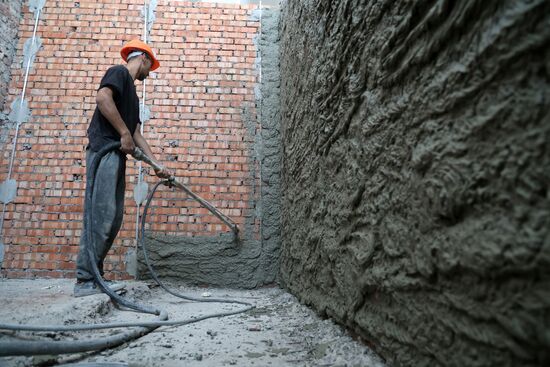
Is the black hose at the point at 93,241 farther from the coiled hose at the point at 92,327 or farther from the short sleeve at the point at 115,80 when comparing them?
the short sleeve at the point at 115,80

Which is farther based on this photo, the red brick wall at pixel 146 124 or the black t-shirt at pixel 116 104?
the red brick wall at pixel 146 124

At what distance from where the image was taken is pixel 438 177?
0.72m

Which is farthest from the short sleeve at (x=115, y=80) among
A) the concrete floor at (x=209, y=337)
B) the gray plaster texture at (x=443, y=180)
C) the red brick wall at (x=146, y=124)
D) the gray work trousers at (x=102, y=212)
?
the gray plaster texture at (x=443, y=180)

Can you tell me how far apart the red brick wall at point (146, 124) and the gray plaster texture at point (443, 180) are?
1.86 metres

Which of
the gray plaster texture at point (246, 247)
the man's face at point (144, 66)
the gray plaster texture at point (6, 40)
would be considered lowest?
the gray plaster texture at point (246, 247)

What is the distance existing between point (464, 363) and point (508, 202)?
1.03 feet

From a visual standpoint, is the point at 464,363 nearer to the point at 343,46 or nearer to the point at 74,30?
the point at 343,46

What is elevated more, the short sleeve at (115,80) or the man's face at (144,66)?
the man's face at (144,66)

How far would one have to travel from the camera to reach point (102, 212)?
210 cm

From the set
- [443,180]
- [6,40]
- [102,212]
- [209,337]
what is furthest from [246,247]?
[6,40]

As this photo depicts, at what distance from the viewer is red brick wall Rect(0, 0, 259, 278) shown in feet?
9.64

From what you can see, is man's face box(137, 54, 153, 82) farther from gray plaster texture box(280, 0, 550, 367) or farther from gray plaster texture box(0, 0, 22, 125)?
gray plaster texture box(280, 0, 550, 367)

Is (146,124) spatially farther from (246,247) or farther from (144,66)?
(246,247)

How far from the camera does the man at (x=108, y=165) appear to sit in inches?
79.3
